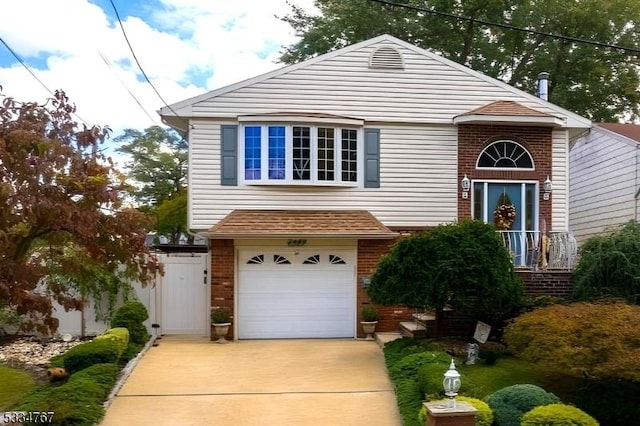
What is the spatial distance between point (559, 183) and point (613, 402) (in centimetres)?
778

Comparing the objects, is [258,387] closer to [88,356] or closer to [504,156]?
[88,356]

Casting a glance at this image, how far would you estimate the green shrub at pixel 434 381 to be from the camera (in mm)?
7436

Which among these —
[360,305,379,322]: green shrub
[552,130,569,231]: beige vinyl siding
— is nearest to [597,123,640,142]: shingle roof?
[552,130,569,231]: beige vinyl siding

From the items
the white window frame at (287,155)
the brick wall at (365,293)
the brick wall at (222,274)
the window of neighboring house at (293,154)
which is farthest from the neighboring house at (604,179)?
the brick wall at (222,274)

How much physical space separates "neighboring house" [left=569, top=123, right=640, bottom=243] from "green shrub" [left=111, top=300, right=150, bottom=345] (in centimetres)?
1076

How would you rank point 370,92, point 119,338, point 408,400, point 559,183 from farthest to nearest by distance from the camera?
point 559,183 → point 370,92 → point 119,338 → point 408,400

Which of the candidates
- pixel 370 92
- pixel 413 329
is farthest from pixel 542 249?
pixel 370 92

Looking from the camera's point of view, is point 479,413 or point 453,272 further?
point 453,272

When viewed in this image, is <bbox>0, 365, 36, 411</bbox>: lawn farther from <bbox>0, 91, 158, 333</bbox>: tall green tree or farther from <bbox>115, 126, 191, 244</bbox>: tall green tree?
<bbox>115, 126, 191, 244</bbox>: tall green tree

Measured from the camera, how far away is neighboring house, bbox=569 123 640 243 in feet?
51.7

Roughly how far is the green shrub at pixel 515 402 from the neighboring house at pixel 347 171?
613 centimetres

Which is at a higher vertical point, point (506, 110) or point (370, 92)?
point (370, 92)

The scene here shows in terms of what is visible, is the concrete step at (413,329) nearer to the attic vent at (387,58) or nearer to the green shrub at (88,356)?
the green shrub at (88,356)

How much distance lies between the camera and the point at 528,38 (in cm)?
2612
